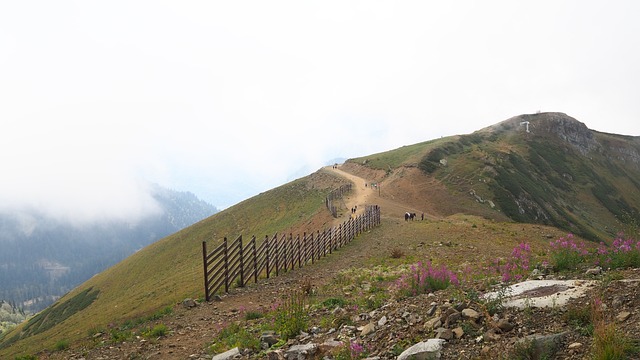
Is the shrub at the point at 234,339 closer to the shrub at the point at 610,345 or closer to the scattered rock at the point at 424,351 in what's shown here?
the scattered rock at the point at 424,351

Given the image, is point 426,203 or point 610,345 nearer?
point 610,345

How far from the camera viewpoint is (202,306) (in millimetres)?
13375

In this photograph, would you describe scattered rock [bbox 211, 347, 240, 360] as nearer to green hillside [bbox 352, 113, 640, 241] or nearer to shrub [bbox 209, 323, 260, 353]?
shrub [bbox 209, 323, 260, 353]

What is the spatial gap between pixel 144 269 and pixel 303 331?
60948 mm

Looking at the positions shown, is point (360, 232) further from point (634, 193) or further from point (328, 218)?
point (634, 193)

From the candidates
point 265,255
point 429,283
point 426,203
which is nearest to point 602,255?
point 429,283

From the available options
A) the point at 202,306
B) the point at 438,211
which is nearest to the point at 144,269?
the point at 438,211

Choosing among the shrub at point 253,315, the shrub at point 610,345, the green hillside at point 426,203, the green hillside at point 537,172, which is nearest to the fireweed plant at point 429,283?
the shrub at point 253,315

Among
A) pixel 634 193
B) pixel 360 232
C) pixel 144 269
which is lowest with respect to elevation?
pixel 634 193

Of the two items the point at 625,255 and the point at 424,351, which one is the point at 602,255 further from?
the point at 424,351

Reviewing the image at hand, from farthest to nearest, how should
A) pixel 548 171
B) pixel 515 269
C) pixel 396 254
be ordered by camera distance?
pixel 548 171 < pixel 396 254 < pixel 515 269

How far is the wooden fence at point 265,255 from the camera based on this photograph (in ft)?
47.8

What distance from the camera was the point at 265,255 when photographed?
1761 cm

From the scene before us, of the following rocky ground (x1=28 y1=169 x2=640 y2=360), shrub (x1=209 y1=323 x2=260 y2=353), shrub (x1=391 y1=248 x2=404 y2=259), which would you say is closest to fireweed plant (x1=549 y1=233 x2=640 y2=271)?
rocky ground (x1=28 y1=169 x2=640 y2=360)
